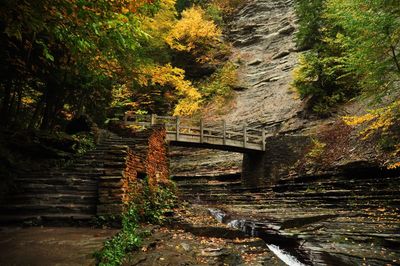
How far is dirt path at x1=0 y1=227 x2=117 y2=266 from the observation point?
15.3ft

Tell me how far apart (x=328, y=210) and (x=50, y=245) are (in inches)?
396

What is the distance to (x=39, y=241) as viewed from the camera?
5.85 metres

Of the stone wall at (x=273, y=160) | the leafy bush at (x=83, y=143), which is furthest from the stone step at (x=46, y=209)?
the stone wall at (x=273, y=160)

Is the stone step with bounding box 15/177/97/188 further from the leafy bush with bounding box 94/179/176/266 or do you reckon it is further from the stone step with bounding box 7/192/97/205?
the leafy bush with bounding box 94/179/176/266

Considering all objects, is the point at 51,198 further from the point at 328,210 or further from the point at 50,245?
the point at 328,210

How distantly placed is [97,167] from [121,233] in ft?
12.4

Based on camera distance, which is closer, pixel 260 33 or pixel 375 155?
pixel 375 155

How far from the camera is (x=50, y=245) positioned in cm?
557

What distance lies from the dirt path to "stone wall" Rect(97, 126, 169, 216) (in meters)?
0.98

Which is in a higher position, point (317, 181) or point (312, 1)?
point (312, 1)

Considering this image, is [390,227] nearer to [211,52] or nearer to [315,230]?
[315,230]

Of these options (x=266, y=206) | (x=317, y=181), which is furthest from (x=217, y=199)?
(x=317, y=181)

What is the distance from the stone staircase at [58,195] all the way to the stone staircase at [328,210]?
16.7 ft

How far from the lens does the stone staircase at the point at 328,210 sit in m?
7.15
